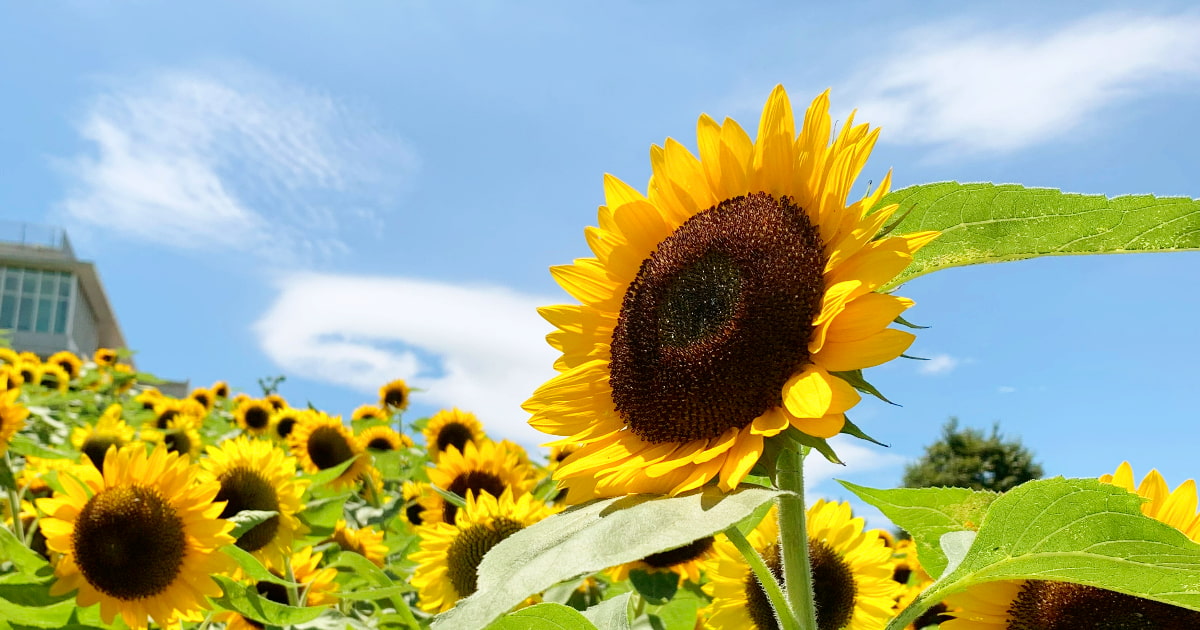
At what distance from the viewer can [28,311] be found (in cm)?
4794

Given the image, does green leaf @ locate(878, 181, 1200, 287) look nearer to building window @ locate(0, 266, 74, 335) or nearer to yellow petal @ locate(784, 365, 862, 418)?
yellow petal @ locate(784, 365, 862, 418)

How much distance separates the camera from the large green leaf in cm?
92

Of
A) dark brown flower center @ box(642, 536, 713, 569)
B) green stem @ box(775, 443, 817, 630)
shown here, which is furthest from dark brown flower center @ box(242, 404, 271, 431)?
green stem @ box(775, 443, 817, 630)

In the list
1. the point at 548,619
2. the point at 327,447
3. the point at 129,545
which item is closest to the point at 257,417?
the point at 327,447

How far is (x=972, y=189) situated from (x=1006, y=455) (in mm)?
26845

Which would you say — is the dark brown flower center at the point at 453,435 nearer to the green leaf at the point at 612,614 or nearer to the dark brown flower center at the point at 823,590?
the dark brown flower center at the point at 823,590

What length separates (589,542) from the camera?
2.81ft

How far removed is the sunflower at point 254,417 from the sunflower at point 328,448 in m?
1.97

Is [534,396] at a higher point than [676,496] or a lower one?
higher

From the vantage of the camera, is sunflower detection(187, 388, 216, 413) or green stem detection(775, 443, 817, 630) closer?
green stem detection(775, 443, 817, 630)

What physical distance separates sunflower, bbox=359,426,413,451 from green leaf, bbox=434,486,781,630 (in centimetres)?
511

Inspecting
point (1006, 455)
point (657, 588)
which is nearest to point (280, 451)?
point (657, 588)

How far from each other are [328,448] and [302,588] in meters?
2.33

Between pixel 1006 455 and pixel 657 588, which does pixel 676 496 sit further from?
pixel 1006 455
